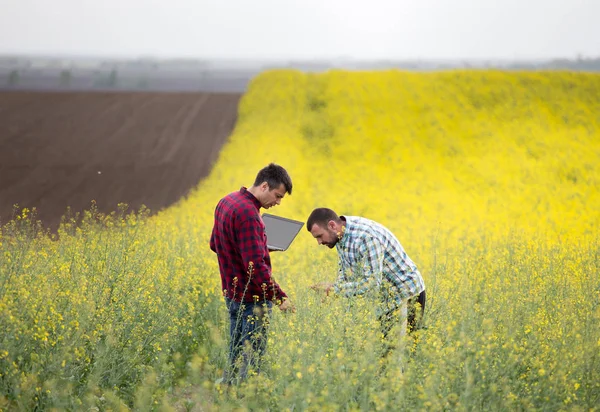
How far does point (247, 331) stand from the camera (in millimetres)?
4605

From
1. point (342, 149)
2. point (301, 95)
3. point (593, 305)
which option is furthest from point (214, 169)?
point (593, 305)

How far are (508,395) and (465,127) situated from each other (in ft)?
59.2

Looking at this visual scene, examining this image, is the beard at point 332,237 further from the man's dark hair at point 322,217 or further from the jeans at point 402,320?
the jeans at point 402,320

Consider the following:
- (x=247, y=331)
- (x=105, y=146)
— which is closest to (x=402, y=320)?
(x=247, y=331)

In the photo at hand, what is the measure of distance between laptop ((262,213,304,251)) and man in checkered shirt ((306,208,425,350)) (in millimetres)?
237

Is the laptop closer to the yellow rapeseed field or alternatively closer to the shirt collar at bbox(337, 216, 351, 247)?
the shirt collar at bbox(337, 216, 351, 247)

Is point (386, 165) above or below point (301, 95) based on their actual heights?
below

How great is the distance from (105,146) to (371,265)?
16.6 meters

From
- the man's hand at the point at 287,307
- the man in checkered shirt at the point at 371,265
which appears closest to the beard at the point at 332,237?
the man in checkered shirt at the point at 371,265

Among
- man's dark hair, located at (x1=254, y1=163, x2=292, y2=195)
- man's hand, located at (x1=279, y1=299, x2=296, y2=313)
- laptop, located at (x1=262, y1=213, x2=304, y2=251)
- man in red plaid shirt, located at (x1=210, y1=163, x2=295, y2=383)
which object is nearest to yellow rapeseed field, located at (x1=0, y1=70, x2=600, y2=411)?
man's hand, located at (x1=279, y1=299, x2=296, y2=313)

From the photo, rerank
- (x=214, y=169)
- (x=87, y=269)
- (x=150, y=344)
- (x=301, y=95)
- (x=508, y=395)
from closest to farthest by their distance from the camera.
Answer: (x=508, y=395)
(x=150, y=344)
(x=87, y=269)
(x=214, y=169)
(x=301, y=95)

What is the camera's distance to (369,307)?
423 cm

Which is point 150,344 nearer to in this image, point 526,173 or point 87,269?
point 87,269

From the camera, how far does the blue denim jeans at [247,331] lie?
4379 millimetres
